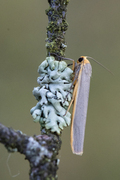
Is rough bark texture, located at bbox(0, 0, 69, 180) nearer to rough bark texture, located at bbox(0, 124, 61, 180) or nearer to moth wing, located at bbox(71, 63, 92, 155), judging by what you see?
rough bark texture, located at bbox(0, 124, 61, 180)

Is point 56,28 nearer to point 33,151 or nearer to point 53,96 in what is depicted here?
point 53,96

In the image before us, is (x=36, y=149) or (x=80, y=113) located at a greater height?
(x=80, y=113)

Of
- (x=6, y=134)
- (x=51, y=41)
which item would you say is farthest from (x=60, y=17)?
(x=6, y=134)

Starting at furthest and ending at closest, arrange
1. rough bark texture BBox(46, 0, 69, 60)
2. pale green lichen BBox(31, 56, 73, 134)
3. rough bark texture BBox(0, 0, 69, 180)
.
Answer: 1. rough bark texture BBox(46, 0, 69, 60)
2. pale green lichen BBox(31, 56, 73, 134)
3. rough bark texture BBox(0, 0, 69, 180)

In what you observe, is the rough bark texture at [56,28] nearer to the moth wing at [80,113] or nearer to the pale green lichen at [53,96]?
the pale green lichen at [53,96]

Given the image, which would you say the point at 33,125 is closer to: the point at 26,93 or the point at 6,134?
the point at 26,93

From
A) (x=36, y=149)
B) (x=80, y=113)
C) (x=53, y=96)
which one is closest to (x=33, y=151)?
(x=36, y=149)

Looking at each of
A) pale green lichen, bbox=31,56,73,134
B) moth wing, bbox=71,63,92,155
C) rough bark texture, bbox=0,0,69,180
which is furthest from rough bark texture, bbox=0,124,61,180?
moth wing, bbox=71,63,92,155

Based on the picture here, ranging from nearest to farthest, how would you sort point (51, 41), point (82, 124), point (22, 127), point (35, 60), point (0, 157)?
point (51, 41)
point (82, 124)
point (0, 157)
point (22, 127)
point (35, 60)
